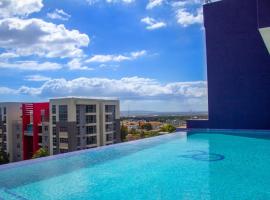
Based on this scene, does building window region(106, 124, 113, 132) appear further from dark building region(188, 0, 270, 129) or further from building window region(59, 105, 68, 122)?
dark building region(188, 0, 270, 129)

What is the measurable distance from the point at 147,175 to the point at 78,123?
2604cm

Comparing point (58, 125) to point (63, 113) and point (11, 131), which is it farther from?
point (11, 131)

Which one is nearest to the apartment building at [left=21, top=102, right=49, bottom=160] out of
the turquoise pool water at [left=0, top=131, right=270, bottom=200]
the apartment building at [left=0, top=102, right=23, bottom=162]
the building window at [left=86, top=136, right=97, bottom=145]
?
the apartment building at [left=0, top=102, right=23, bottom=162]

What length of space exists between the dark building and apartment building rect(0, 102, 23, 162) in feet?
98.3

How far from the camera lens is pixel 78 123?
98.4 feet

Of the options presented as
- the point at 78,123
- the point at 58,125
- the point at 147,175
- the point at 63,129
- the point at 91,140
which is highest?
the point at 147,175

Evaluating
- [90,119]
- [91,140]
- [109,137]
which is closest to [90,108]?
[90,119]

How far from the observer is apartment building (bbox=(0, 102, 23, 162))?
35.7m

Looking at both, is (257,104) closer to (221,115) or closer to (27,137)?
(221,115)

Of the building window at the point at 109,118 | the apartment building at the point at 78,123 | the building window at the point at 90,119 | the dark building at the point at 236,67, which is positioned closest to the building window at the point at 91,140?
the apartment building at the point at 78,123

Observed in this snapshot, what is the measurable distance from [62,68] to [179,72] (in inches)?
425

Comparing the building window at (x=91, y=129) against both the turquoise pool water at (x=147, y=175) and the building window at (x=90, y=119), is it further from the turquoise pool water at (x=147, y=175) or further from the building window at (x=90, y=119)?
the turquoise pool water at (x=147, y=175)

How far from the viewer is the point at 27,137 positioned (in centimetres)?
3506

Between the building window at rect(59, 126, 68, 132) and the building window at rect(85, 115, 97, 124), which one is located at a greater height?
the building window at rect(85, 115, 97, 124)
